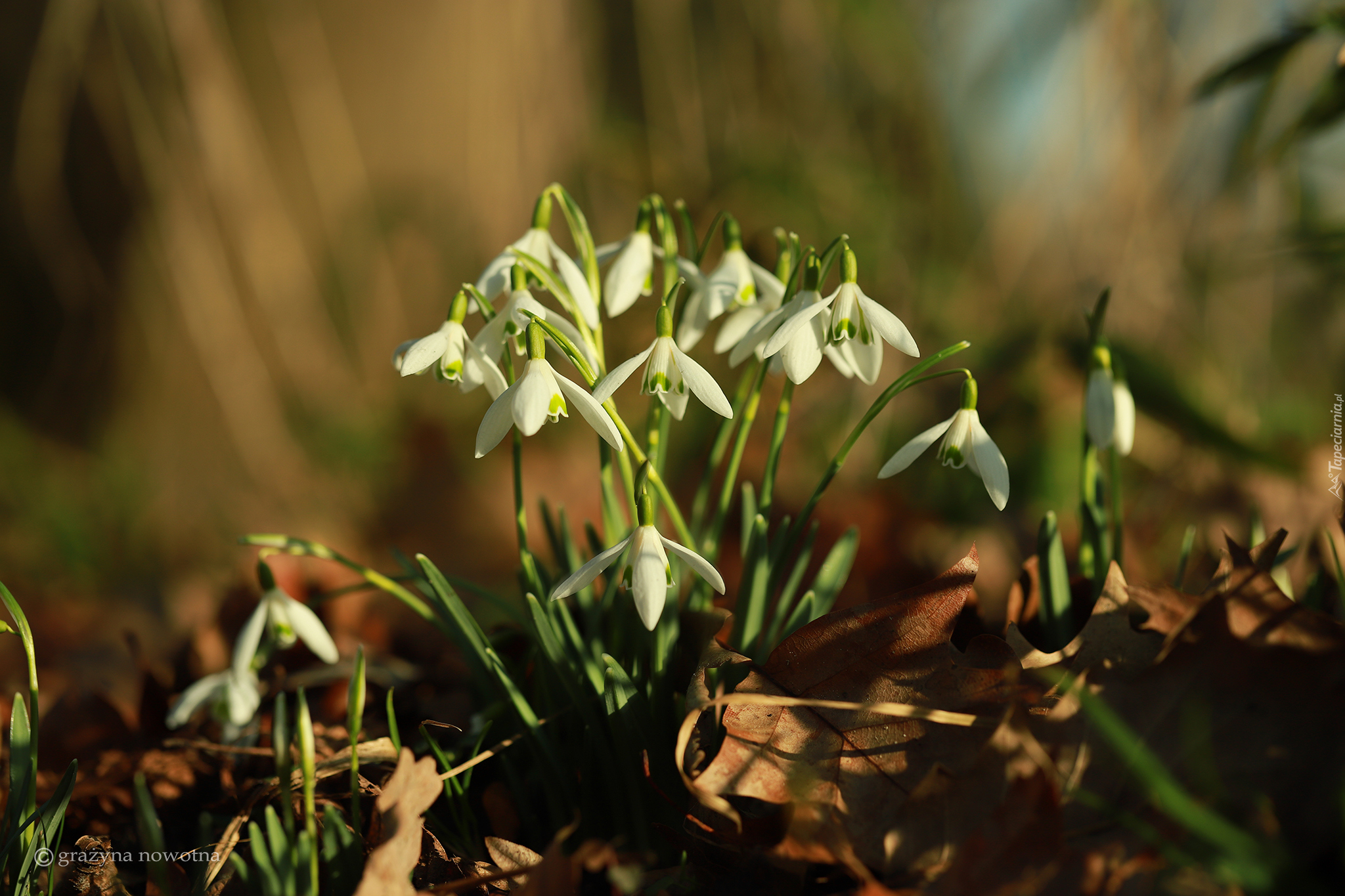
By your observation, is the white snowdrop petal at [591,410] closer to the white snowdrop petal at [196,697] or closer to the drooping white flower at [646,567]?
the drooping white flower at [646,567]

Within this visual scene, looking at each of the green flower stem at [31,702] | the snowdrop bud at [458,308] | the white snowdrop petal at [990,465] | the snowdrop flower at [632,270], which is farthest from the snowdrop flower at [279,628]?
the white snowdrop petal at [990,465]

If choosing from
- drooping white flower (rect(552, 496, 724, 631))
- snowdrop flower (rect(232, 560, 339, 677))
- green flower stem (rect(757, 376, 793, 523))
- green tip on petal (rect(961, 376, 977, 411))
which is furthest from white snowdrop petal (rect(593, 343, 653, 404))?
snowdrop flower (rect(232, 560, 339, 677))

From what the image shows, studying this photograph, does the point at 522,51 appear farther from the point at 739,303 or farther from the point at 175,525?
the point at 739,303

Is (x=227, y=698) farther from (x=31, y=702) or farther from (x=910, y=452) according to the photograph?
(x=910, y=452)

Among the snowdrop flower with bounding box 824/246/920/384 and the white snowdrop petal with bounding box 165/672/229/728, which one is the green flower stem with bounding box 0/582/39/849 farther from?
the snowdrop flower with bounding box 824/246/920/384

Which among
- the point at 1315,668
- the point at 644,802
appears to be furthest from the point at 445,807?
the point at 1315,668

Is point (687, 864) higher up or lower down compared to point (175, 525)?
higher up
